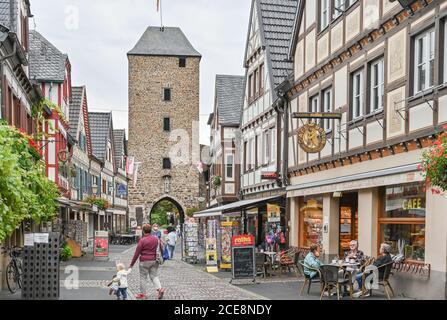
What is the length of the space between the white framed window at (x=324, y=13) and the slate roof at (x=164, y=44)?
4157 cm

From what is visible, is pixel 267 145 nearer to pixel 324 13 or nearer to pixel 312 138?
pixel 324 13

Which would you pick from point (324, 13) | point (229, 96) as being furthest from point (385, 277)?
point (229, 96)

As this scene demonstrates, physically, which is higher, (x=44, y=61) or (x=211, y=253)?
(x=44, y=61)

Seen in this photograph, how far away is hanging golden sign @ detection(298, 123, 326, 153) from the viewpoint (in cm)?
1898

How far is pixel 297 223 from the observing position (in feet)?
79.2

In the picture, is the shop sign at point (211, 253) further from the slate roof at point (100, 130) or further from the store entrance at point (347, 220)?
the slate roof at point (100, 130)

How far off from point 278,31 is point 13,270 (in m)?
16.0

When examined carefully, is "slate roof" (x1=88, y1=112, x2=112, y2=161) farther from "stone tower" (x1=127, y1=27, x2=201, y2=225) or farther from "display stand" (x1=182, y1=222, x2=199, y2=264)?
"display stand" (x1=182, y1=222, x2=199, y2=264)

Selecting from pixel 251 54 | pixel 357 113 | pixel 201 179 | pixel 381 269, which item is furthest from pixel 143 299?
pixel 201 179

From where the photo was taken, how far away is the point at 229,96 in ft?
147

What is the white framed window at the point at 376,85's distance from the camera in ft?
55.4

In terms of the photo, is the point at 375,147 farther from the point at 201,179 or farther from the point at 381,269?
the point at 201,179

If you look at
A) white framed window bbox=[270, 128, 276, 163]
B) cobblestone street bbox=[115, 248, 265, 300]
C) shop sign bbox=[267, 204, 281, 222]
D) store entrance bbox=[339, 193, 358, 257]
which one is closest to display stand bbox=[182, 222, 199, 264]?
cobblestone street bbox=[115, 248, 265, 300]
